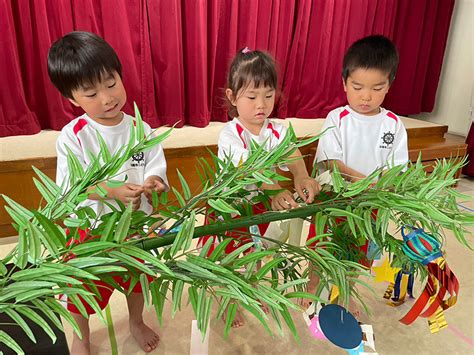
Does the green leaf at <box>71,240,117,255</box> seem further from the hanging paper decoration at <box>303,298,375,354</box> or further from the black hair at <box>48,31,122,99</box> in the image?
the black hair at <box>48,31,122,99</box>

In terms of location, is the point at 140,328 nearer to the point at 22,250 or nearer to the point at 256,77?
the point at 256,77

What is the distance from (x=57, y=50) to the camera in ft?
3.50

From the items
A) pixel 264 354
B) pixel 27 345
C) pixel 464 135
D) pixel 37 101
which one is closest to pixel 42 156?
pixel 37 101

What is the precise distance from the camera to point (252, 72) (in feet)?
4.21

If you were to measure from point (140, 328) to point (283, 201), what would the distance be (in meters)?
0.83

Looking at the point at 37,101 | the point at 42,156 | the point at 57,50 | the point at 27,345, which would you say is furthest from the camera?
the point at 37,101

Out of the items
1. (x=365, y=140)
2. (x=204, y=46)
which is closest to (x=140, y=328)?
(x=365, y=140)

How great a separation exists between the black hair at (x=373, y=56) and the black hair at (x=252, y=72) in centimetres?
27

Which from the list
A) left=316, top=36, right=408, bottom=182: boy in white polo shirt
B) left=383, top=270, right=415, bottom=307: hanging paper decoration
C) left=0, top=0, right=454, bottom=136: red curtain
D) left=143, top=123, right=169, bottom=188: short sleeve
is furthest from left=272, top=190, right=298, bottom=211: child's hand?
left=0, top=0, right=454, bottom=136: red curtain

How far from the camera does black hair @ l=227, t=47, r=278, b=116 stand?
1.28 m

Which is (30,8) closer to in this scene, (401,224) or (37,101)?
(37,101)

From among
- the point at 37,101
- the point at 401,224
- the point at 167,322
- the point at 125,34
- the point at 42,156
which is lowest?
the point at 167,322

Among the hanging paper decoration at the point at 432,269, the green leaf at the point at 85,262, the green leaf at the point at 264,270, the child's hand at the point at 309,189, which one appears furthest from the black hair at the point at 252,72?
Result: the green leaf at the point at 85,262

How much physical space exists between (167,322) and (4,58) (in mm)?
1648
